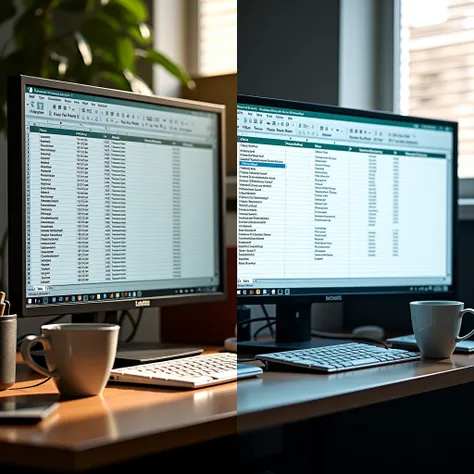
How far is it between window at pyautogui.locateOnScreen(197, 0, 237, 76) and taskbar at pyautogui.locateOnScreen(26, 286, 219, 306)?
1391 mm

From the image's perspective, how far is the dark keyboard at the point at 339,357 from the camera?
1157 millimetres

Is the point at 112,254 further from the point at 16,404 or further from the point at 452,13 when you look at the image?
the point at 452,13

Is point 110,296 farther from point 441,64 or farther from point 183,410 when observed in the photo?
point 441,64

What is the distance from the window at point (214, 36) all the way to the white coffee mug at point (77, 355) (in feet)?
6.02

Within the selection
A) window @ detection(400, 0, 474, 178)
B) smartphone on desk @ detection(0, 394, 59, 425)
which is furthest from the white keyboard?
window @ detection(400, 0, 474, 178)

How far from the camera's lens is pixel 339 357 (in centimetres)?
122

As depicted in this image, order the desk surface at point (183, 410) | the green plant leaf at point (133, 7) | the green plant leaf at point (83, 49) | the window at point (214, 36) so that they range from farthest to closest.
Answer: the window at point (214, 36) → the green plant leaf at point (133, 7) → the green plant leaf at point (83, 49) → the desk surface at point (183, 410)

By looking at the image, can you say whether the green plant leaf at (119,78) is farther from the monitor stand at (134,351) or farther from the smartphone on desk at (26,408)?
the smartphone on desk at (26,408)

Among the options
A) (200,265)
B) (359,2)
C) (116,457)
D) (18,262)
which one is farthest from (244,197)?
(359,2)

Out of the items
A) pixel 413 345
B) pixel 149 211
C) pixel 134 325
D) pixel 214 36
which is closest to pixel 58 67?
pixel 214 36

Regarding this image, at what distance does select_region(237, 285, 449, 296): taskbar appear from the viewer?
4.35 ft

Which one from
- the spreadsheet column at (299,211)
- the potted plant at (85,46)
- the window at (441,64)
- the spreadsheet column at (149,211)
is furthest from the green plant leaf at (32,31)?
the spreadsheet column at (299,211)

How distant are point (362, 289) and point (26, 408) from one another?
0.74m

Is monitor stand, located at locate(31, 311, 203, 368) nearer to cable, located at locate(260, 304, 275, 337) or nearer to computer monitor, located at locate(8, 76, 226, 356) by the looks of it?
computer monitor, located at locate(8, 76, 226, 356)
